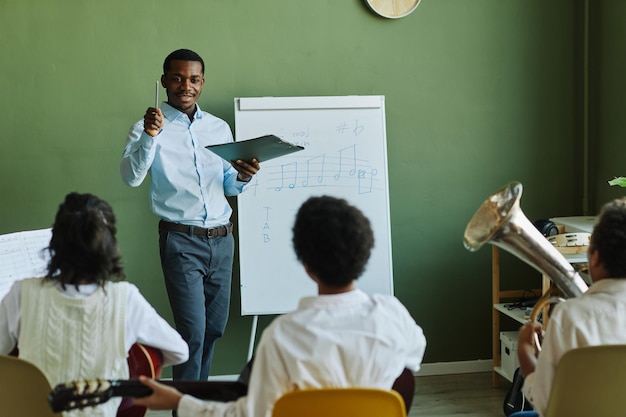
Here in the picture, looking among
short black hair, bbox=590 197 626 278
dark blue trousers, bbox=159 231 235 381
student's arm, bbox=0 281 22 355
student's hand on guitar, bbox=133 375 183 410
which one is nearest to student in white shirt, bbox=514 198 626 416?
short black hair, bbox=590 197 626 278

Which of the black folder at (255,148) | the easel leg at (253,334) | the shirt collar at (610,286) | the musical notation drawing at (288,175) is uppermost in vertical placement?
the black folder at (255,148)

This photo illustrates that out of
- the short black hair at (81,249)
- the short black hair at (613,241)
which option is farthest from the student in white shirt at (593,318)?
the short black hair at (81,249)

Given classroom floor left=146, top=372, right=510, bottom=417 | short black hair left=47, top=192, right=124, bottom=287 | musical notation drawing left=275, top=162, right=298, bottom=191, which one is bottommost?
classroom floor left=146, top=372, right=510, bottom=417

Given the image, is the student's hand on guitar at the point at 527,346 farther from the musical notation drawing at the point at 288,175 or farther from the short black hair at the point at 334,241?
the musical notation drawing at the point at 288,175

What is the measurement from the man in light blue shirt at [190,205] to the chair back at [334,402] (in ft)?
5.86

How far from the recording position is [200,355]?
3479mm

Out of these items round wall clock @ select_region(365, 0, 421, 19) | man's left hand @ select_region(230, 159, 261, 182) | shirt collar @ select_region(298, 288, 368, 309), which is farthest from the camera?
round wall clock @ select_region(365, 0, 421, 19)

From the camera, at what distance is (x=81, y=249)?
2029mm

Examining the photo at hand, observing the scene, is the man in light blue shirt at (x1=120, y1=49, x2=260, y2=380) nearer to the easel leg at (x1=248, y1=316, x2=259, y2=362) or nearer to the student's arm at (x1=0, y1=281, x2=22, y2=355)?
the easel leg at (x1=248, y1=316, x2=259, y2=362)

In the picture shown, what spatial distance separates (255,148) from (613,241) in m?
1.56

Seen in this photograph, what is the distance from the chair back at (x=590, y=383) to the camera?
1833 mm

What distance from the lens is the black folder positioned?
3.03 m

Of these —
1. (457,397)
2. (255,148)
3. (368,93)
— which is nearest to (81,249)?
(255,148)

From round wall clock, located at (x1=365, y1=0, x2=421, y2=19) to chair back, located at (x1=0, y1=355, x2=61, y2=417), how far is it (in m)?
2.88
